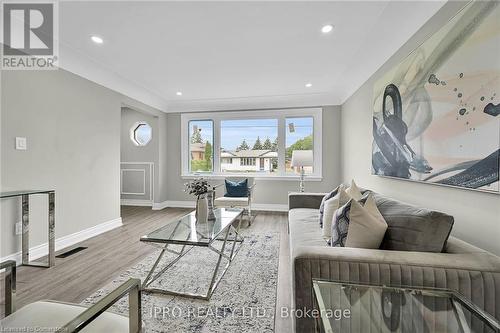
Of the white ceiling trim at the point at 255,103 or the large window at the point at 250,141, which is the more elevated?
the white ceiling trim at the point at 255,103

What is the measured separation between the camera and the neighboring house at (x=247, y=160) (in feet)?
17.1

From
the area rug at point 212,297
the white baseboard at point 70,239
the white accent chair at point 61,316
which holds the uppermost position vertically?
the white accent chair at point 61,316

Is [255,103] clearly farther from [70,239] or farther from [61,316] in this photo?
[61,316]

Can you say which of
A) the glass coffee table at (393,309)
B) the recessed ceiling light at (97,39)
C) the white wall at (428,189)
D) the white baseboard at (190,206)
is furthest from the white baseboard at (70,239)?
the white wall at (428,189)

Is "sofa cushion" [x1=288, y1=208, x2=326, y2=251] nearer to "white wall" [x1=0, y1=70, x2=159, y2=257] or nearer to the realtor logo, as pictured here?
"white wall" [x1=0, y1=70, x2=159, y2=257]

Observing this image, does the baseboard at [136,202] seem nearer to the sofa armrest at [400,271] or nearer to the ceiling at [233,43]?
the ceiling at [233,43]

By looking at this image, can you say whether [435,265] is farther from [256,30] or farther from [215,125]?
[215,125]

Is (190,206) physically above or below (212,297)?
above

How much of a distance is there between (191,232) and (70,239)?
79.5 inches

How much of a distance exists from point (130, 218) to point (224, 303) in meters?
3.32

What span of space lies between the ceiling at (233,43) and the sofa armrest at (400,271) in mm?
1734

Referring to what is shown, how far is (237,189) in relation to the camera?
450 centimetres

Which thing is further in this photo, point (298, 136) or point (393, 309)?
point (298, 136)

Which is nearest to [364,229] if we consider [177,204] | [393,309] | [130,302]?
[393,309]
